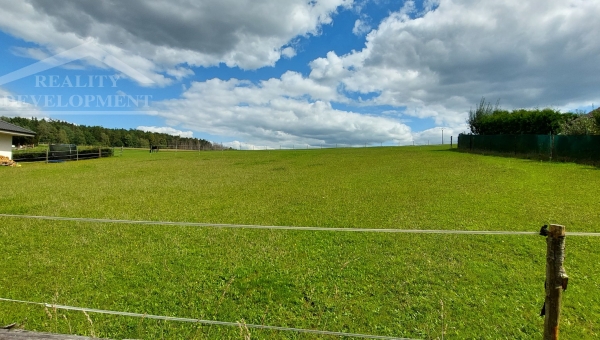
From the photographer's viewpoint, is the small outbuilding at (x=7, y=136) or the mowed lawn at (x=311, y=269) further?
the small outbuilding at (x=7, y=136)

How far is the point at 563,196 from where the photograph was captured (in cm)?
809

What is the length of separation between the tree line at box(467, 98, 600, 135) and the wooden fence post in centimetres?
2123

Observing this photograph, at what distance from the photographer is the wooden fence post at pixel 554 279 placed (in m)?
1.70

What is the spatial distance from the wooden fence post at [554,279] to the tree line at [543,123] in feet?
69.7

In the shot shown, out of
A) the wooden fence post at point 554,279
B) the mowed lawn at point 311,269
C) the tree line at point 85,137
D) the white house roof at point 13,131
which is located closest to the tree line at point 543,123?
the mowed lawn at point 311,269

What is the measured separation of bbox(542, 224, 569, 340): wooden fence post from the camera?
170 cm

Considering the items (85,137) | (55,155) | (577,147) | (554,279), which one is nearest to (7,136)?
(55,155)

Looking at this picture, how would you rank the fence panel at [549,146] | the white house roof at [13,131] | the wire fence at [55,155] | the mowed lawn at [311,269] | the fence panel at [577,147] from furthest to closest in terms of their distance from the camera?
the wire fence at [55,155] → the white house roof at [13,131] → the fence panel at [549,146] → the fence panel at [577,147] → the mowed lawn at [311,269]

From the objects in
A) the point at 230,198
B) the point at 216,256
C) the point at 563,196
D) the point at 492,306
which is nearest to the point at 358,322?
the point at 492,306

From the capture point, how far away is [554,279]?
67.7 inches

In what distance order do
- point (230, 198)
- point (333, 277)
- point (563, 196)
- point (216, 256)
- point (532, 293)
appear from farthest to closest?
point (230, 198), point (563, 196), point (216, 256), point (333, 277), point (532, 293)

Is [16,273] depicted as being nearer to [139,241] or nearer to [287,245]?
[139,241]

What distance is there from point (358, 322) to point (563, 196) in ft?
27.5

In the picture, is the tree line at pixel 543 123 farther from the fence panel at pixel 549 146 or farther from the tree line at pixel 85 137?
the tree line at pixel 85 137
